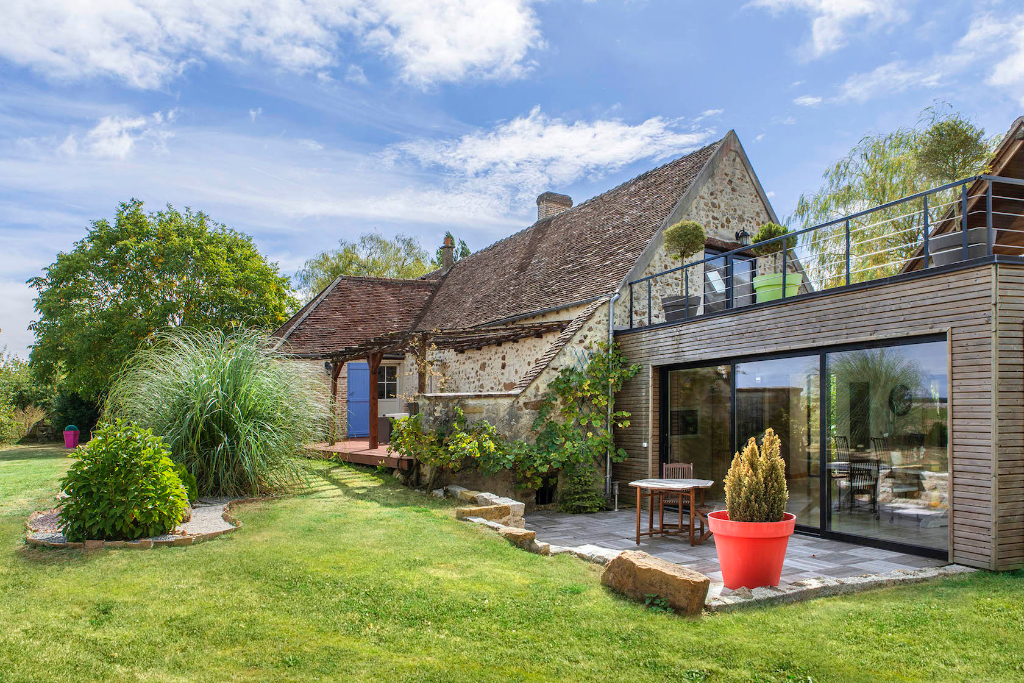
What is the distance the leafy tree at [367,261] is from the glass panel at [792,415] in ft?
86.0

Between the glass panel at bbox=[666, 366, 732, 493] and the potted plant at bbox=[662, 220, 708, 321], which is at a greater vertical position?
the potted plant at bbox=[662, 220, 708, 321]

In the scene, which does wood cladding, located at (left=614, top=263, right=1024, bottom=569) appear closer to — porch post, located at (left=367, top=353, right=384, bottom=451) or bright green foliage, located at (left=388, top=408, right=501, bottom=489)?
bright green foliage, located at (left=388, top=408, right=501, bottom=489)

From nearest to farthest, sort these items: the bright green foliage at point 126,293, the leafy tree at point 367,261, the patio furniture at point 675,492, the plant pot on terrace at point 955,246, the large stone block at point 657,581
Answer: the large stone block at point 657,581 → the plant pot on terrace at point 955,246 → the patio furniture at point 675,492 → the bright green foliage at point 126,293 → the leafy tree at point 367,261

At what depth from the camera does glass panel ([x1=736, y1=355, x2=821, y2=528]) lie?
732 cm

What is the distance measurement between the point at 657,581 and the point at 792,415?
3972mm

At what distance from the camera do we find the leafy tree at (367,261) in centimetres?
3284

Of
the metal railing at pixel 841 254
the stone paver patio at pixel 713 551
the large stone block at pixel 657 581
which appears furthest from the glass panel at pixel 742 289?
the large stone block at pixel 657 581

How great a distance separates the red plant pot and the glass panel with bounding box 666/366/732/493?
11.8 ft

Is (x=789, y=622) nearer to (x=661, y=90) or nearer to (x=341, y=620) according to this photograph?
(x=341, y=620)

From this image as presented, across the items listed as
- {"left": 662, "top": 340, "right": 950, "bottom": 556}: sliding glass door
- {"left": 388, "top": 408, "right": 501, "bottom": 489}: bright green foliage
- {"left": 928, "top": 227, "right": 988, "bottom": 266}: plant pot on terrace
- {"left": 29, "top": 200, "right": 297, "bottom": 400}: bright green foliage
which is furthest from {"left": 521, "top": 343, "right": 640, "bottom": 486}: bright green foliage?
{"left": 29, "top": 200, "right": 297, "bottom": 400}: bright green foliage

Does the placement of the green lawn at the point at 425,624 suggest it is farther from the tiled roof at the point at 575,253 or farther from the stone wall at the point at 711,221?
the tiled roof at the point at 575,253

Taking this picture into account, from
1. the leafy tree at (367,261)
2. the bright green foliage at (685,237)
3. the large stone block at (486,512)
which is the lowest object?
the large stone block at (486,512)

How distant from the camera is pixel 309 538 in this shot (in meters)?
6.06

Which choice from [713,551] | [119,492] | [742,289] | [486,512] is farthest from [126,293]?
[713,551]
